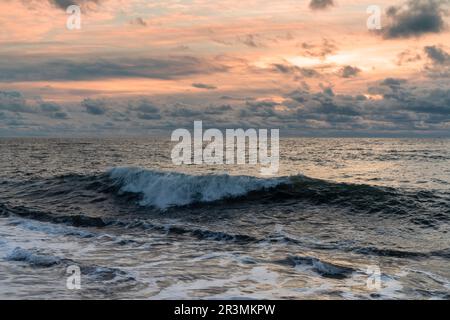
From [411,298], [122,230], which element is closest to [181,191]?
[122,230]

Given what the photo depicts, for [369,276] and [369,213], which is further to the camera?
[369,213]

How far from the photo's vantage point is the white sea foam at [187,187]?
23438 millimetres

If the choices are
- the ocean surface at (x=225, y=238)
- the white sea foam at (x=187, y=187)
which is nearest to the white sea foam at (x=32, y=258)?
the ocean surface at (x=225, y=238)

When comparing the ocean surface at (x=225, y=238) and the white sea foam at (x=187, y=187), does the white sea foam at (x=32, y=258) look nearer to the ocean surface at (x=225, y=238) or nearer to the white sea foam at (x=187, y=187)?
the ocean surface at (x=225, y=238)

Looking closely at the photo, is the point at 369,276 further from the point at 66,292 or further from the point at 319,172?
the point at 319,172

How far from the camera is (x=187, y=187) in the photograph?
80.9 ft

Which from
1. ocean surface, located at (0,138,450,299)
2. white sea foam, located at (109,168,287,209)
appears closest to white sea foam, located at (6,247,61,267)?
ocean surface, located at (0,138,450,299)

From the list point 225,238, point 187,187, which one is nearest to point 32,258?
point 225,238

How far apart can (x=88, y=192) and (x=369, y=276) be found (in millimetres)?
20186

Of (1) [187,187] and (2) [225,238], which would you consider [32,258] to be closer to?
(2) [225,238]

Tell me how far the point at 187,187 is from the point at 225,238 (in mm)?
10200

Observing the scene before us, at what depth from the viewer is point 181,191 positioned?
24.3 meters

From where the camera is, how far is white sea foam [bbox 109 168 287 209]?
2344cm

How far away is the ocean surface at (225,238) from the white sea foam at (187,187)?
0.08m
